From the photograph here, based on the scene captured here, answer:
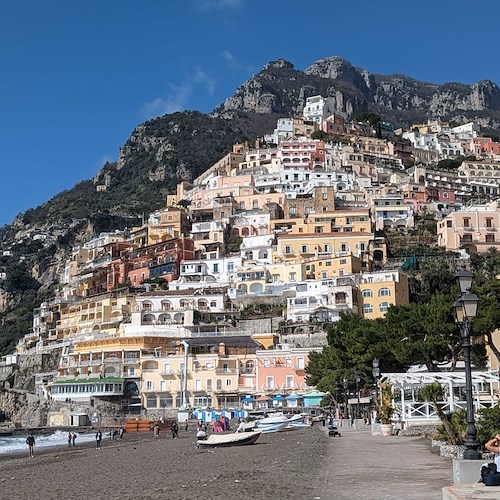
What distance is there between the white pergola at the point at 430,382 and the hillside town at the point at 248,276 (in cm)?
2781

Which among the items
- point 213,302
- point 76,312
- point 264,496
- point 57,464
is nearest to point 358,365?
point 57,464

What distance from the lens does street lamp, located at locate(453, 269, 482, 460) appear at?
1207cm

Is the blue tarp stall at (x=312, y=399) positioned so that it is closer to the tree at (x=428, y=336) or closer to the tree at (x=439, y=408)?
the tree at (x=428, y=336)

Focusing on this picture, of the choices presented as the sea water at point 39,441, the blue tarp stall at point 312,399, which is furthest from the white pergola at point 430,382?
the blue tarp stall at point 312,399

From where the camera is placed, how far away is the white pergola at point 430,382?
89.2ft

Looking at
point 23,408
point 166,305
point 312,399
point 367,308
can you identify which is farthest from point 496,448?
point 23,408

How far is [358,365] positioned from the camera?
38656 mm

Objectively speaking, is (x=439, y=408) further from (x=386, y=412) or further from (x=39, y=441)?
(x=39, y=441)

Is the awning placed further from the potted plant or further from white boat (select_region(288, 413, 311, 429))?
the potted plant

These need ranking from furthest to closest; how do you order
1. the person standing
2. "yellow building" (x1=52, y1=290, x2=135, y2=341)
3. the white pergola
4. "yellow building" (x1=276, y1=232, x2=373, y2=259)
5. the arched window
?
"yellow building" (x1=52, y1=290, x2=135, y2=341) → "yellow building" (x1=276, y1=232, x2=373, y2=259) → the arched window → the white pergola → the person standing

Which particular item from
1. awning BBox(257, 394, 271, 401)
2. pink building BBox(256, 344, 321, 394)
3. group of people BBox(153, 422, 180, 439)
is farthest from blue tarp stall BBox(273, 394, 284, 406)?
group of people BBox(153, 422, 180, 439)

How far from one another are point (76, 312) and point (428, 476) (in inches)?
3069

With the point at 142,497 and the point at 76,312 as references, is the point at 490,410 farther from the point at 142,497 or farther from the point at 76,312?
the point at 76,312

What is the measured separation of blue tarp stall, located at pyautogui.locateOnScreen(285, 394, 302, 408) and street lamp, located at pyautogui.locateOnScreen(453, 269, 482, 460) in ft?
153
